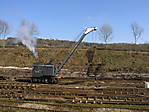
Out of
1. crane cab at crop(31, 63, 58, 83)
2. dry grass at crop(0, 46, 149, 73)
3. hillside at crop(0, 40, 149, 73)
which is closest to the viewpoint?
crane cab at crop(31, 63, 58, 83)

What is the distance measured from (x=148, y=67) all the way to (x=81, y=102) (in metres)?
29.3

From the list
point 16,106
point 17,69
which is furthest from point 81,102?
point 17,69

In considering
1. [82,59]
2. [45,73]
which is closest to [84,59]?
[82,59]

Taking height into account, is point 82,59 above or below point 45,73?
above

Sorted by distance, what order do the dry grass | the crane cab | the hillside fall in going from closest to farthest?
the crane cab, the hillside, the dry grass

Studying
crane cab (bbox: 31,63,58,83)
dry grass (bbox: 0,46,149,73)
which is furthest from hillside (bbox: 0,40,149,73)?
crane cab (bbox: 31,63,58,83)

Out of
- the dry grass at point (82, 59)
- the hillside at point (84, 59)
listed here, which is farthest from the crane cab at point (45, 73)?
the dry grass at point (82, 59)

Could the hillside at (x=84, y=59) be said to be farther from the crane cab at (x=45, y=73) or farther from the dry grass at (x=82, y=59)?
the crane cab at (x=45, y=73)

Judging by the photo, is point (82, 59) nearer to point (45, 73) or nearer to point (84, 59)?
point (84, 59)

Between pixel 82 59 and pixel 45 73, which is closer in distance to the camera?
pixel 45 73

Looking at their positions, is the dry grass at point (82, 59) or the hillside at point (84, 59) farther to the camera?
the dry grass at point (82, 59)

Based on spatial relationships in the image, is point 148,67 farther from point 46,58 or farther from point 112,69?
point 46,58

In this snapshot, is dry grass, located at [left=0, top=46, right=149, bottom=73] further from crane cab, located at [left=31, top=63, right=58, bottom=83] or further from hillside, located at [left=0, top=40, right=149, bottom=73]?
crane cab, located at [left=31, top=63, right=58, bottom=83]

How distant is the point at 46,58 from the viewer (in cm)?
5388
